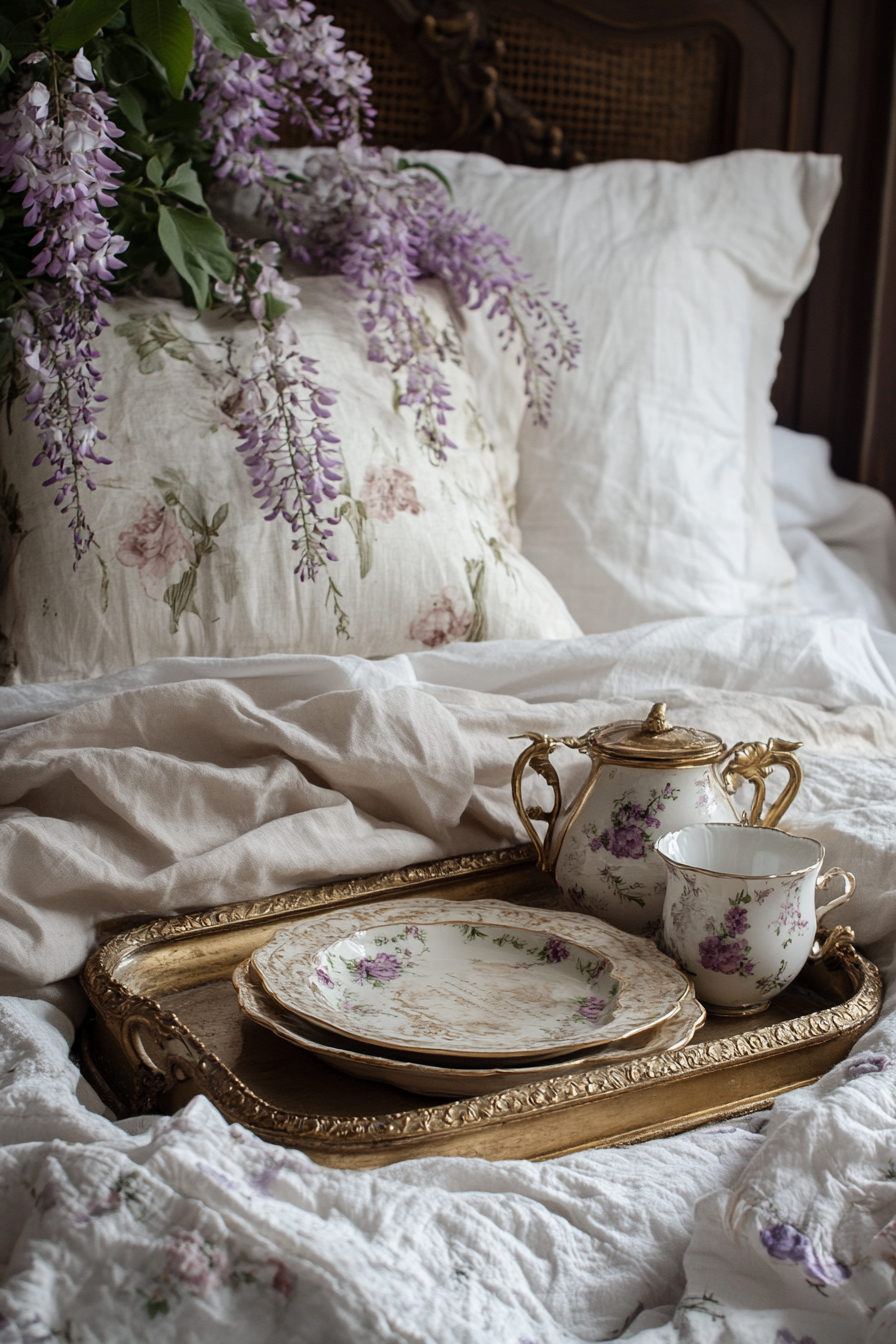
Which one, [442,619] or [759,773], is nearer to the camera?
[759,773]

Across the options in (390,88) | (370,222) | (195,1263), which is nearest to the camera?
(195,1263)

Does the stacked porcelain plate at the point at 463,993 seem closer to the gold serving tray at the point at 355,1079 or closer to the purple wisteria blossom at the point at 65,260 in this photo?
the gold serving tray at the point at 355,1079

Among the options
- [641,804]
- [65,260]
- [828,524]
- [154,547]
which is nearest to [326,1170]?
[641,804]

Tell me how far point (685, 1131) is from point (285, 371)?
768 mm

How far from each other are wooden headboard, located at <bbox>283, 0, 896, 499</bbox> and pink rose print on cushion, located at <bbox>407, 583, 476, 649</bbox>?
3.00 ft

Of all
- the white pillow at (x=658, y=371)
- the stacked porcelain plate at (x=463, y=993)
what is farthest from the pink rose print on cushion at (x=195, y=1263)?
the white pillow at (x=658, y=371)

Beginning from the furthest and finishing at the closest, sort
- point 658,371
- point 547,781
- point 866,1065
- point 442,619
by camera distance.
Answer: point 658,371, point 442,619, point 547,781, point 866,1065

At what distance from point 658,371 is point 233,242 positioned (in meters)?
0.56

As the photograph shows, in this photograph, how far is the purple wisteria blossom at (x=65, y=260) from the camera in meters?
0.96

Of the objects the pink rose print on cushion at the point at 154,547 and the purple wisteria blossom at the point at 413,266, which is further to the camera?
the purple wisteria blossom at the point at 413,266

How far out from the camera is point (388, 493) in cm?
115

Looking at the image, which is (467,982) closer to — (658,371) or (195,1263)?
(195,1263)

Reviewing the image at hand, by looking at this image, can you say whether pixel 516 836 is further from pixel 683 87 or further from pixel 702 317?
pixel 683 87

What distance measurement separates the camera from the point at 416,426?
1224 millimetres
